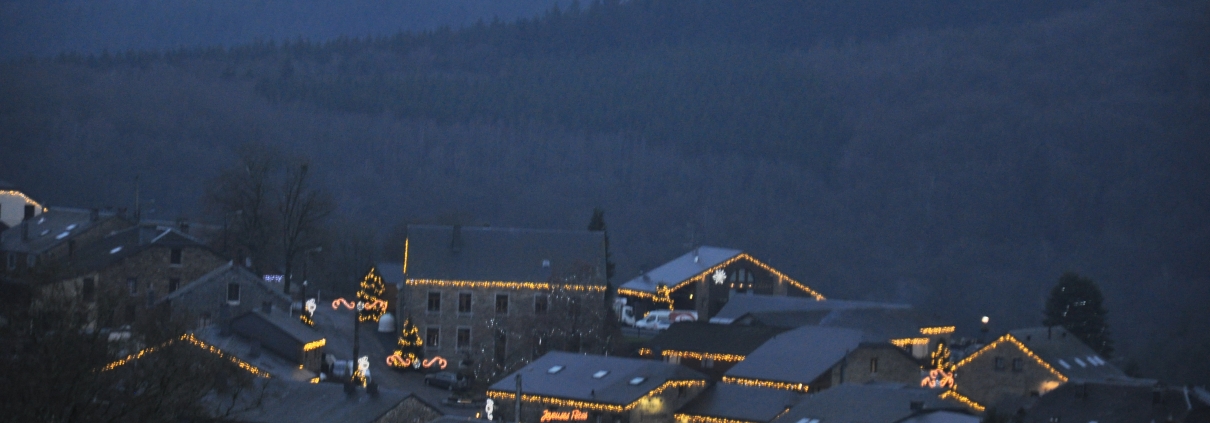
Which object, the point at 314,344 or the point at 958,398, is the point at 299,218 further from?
the point at 958,398

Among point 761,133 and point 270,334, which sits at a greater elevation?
point 761,133

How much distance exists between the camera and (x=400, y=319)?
47.9 m

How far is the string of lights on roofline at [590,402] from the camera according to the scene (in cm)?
3478

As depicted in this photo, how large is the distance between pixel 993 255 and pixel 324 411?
183 ft

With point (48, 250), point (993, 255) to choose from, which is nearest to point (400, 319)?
point (48, 250)

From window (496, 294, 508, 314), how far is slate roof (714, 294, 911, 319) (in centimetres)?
813

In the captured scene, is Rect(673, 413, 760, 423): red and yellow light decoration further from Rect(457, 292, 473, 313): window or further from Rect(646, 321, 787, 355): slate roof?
Rect(457, 292, 473, 313): window

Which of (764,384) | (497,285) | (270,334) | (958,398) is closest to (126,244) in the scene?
(497,285)

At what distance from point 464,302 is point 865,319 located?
1374 cm

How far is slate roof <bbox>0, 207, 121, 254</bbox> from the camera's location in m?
56.4

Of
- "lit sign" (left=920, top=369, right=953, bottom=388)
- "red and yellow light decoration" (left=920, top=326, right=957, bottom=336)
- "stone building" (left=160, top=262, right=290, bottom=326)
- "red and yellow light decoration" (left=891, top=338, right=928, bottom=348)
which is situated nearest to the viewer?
"lit sign" (left=920, top=369, right=953, bottom=388)

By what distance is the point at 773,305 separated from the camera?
166 ft

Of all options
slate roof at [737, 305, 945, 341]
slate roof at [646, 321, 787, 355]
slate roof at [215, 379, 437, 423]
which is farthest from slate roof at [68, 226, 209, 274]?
slate roof at [737, 305, 945, 341]

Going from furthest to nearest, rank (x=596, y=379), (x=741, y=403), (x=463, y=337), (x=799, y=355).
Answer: (x=463, y=337)
(x=799, y=355)
(x=596, y=379)
(x=741, y=403)
